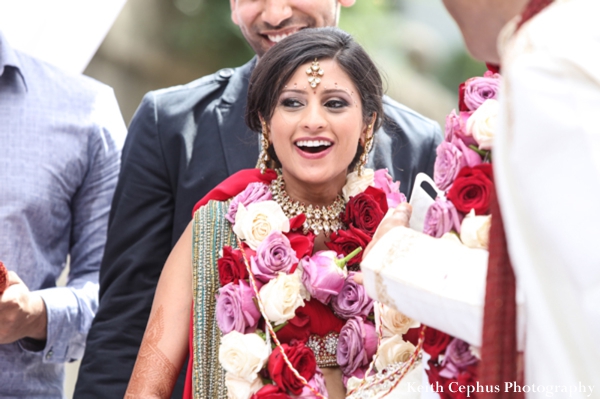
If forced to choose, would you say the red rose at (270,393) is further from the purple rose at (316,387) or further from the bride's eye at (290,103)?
the bride's eye at (290,103)

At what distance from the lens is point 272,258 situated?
2.55 metres

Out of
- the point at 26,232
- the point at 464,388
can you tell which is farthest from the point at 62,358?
the point at 464,388

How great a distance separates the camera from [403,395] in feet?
7.33

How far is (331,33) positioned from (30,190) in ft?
4.64

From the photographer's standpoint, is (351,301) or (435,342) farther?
(351,301)

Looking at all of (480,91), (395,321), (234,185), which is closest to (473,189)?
(480,91)

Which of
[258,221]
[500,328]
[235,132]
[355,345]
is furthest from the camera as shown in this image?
[235,132]

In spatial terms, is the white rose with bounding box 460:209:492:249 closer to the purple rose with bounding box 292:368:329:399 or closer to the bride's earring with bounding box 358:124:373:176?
the purple rose with bounding box 292:368:329:399

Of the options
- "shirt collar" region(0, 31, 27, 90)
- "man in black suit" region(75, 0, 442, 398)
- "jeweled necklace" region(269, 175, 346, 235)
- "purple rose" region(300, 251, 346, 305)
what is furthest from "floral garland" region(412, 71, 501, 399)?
"shirt collar" region(0, 31, 27, 90)

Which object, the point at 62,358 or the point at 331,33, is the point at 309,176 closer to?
the point at 331,33

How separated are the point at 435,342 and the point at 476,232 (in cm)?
28

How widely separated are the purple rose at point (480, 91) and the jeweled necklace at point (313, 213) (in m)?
0.71

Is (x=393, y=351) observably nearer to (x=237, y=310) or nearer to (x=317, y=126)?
(x=237, y=310)

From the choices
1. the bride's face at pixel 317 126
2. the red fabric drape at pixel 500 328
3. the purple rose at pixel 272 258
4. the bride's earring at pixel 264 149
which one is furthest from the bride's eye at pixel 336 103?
the red fabric drape at pixel 500 328
